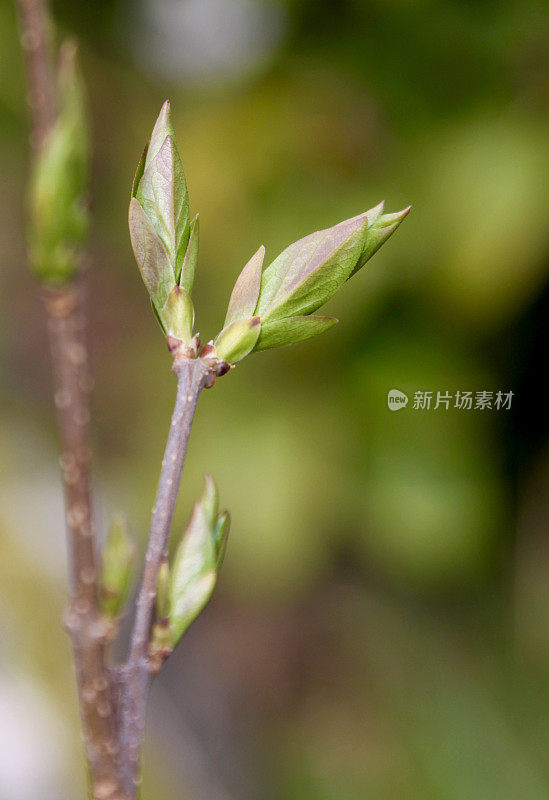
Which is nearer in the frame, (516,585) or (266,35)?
(266,35)

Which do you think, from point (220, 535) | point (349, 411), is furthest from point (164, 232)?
point (349, 411)

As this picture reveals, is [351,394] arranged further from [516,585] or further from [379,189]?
[516,585]

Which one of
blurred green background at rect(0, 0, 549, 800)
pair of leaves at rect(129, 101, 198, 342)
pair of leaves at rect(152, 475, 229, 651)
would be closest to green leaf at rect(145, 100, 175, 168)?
pair of leaves at rect(129, 101, 198, 342)

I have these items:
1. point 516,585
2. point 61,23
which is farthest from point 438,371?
point 61,23
